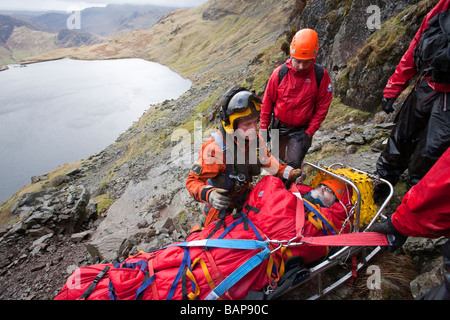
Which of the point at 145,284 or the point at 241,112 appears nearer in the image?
the point at 145,284

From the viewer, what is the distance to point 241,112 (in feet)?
9.16

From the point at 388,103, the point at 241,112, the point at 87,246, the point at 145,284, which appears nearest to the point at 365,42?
the point at 388,103

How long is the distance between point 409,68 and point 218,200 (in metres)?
3.21

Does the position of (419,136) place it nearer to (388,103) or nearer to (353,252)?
(388,103)

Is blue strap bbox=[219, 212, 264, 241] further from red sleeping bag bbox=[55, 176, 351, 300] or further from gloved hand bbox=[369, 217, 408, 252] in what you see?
gloved hand bbox=[369, 217, 408, 252]

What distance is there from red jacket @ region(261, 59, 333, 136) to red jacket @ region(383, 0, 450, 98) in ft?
2.90

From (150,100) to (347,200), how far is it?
4541 centimetres

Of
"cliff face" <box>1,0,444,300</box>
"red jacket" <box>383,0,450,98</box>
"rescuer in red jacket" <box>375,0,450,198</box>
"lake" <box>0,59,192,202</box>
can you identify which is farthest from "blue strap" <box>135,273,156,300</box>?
"lake" <box>0,59,192,202</box>

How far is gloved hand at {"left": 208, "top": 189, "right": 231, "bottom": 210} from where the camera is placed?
8.91 feet

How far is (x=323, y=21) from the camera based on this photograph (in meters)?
10.4

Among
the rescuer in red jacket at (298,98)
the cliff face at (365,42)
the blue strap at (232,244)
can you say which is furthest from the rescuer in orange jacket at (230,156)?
the cliff face at (365,42)

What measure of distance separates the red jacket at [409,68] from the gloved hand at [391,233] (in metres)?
1.66
